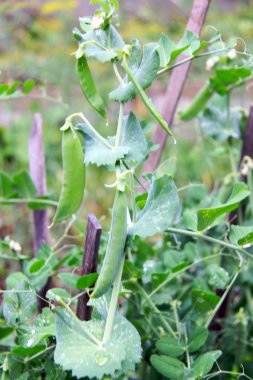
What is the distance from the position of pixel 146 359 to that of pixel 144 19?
280cm

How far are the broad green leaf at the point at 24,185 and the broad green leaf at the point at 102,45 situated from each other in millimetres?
314

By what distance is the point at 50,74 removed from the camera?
2637 millimetres

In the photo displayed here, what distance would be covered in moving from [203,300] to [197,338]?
0.05m

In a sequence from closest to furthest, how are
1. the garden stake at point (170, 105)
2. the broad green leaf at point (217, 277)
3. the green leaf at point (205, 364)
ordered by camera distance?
1. the green leaf at point (205, 364)
2. the broad green leaf at point (217, 277)
3. the garden stake at point (170, 105)

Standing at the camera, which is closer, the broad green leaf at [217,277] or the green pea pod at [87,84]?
the green pea pod at [87,84]

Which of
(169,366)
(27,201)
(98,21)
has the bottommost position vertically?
(169,366)

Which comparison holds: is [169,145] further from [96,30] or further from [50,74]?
[96,30]

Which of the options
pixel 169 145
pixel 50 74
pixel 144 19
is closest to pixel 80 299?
pixel 169 145

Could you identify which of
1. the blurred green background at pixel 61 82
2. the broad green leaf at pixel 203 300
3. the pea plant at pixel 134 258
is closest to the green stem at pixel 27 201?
the pea plant at pixel 134 258

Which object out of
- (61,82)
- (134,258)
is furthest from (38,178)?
(61,82)

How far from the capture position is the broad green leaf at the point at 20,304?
61cm

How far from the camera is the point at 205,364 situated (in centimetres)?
56

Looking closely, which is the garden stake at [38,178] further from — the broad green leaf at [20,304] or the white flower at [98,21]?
the white flower at [98,21]

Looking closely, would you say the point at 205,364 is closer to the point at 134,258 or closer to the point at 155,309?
the point at 155,309
